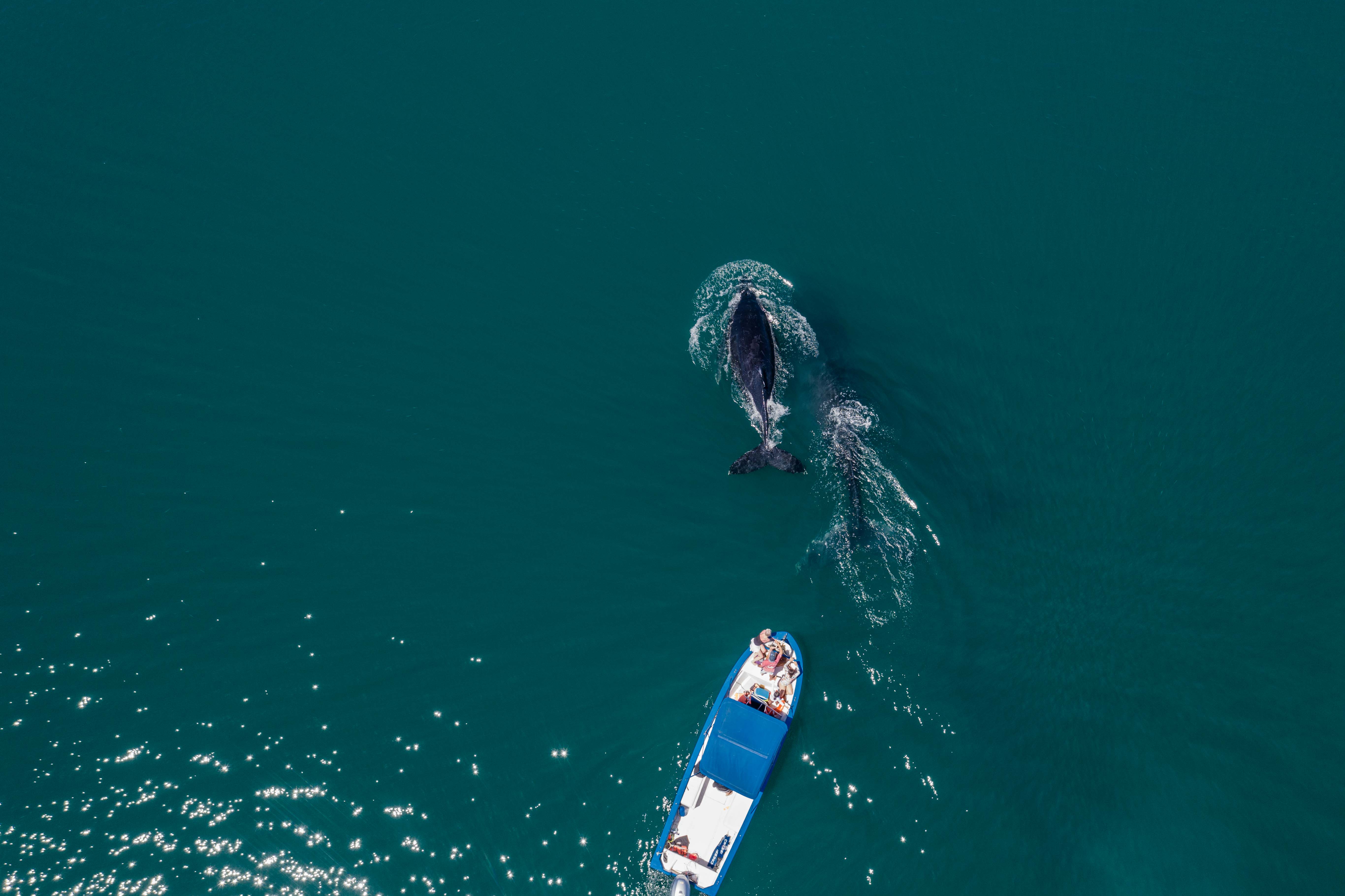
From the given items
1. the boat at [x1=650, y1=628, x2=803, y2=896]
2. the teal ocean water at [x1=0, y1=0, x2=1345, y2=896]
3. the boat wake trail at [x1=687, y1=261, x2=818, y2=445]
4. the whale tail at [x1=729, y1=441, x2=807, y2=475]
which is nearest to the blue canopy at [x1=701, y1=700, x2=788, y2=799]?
the boat at [x1=650, y1=628, x2=803, y2=896]

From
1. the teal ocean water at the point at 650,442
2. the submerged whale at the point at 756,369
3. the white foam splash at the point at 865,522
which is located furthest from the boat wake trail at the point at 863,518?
the submerged whale at the point at 756,369

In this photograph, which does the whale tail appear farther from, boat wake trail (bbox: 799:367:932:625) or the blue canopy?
the blue canopy

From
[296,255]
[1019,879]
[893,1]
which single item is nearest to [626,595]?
[1019,879]

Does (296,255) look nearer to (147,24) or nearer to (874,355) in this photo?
(147,24)

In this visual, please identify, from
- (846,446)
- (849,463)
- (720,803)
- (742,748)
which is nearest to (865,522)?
(849,463)

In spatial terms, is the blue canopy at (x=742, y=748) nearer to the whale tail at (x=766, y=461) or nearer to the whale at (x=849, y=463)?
the whale at (x=849, y=463)

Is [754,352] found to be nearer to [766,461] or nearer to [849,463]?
[766,461]
